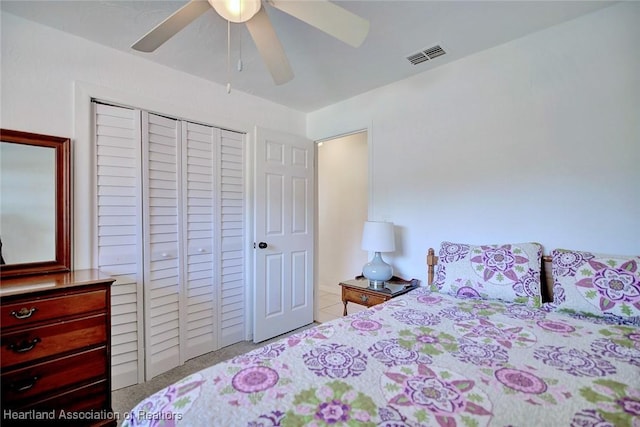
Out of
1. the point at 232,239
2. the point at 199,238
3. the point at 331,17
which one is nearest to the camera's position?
the point at 331,17

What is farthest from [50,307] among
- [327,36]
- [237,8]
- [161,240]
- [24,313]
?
[327,36]

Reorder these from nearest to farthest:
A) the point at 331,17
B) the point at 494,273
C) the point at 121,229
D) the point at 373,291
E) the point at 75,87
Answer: the point at 331,17
the point at 494,273
the point at 75,87
the point at 121,229
the point at 373,291

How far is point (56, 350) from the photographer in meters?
1.54

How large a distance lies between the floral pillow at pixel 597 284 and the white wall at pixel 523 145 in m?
0.20

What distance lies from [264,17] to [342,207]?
3389 mm

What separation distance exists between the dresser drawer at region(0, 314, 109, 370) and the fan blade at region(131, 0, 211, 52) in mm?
1501

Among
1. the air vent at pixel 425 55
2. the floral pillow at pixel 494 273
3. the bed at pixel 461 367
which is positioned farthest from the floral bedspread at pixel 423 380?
the air vent at pixel 425 55

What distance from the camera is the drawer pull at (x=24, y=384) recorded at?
1.41 meters

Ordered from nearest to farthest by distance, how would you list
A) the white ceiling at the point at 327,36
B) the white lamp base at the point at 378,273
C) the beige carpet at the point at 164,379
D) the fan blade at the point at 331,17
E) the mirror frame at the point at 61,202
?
the fan blade at the point at 331,17 → the white ceiling at the point at 327,36 → the mirror frame at the point at 61,202 → the beige carpet at the point at 164,379 → the white lamp base at the point at 378,273

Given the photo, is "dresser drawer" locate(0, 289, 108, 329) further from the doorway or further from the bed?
the doorway

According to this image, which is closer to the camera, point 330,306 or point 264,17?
point 264,17

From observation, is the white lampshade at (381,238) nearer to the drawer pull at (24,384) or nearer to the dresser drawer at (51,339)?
the dresser drawer at (51,339)

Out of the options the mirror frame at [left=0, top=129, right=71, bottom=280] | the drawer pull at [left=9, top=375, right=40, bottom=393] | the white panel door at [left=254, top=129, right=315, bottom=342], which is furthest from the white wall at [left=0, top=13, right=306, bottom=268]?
the white panel door at [left=254, top=129, right=315, bottom=342]

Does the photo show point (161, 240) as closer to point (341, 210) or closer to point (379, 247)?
point (379, 247)
